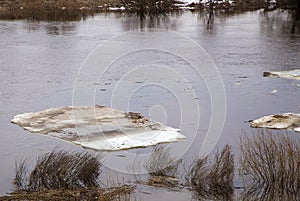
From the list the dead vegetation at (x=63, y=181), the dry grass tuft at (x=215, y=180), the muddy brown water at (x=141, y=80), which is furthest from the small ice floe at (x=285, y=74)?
the dead vegetation at (x=63, y=181)

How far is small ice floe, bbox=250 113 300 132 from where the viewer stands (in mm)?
10805

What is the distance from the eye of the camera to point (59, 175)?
302 inches

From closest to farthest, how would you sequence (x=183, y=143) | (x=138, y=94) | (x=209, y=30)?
(x=183, y=143)
(x=138, y=94)
(x=209, y=30)

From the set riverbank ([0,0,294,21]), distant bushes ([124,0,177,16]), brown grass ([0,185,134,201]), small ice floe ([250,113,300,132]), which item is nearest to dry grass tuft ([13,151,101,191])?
brown grass ([0,185,134,201])

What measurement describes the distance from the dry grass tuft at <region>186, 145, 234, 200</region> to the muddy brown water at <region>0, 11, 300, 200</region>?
269 mm

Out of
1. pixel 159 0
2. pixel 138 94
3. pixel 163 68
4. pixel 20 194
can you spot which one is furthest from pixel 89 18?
pixel 20 194

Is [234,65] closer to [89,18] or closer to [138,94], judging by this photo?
[138,94]

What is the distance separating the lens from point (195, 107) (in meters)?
12.2

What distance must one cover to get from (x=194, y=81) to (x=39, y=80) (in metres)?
4.27

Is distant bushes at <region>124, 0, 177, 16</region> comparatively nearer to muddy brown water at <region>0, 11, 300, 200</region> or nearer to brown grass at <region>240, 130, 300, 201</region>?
muddy brown water at <region>0, 11, 300, 200</region>

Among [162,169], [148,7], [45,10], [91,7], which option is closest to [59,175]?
[162,169]

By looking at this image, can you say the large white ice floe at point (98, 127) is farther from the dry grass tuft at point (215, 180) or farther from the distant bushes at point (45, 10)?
the distant bushes at point (45, 10)

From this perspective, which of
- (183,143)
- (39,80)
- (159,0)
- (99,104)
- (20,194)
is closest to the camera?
(20,194)

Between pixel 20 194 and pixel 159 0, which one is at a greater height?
pixel 159 0
